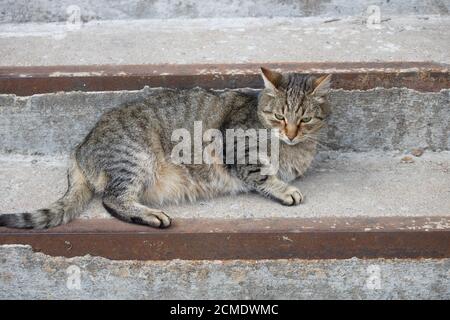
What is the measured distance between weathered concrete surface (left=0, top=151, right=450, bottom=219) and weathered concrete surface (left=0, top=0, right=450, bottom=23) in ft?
3.72

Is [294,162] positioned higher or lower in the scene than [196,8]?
lower

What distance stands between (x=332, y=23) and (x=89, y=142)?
5.81 feet

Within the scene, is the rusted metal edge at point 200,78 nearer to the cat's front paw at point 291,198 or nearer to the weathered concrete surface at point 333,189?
the weathered concrete surface at point 333,189

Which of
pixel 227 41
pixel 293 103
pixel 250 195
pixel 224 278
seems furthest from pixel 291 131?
pixel 227 41

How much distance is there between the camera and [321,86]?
9.73ft

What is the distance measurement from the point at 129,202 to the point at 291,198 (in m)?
0.71

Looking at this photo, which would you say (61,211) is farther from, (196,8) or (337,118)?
(196,8)

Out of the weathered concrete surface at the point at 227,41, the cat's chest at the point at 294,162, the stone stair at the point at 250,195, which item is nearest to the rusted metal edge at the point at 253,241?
the stone stair at the point at 250,195

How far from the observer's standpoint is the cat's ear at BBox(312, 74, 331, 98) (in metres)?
2.95

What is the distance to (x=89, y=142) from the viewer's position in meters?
3.00

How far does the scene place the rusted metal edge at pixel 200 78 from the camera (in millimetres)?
3197

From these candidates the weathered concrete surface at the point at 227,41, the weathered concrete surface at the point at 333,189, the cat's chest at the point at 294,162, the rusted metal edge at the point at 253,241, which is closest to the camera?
the rusted metal edge at the point at 253,241

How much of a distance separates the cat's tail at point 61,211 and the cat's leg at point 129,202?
0.11m

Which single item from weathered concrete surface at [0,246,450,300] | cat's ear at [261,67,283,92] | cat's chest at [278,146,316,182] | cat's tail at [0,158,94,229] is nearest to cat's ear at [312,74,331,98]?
cat's ear at [261,67,283,92]
